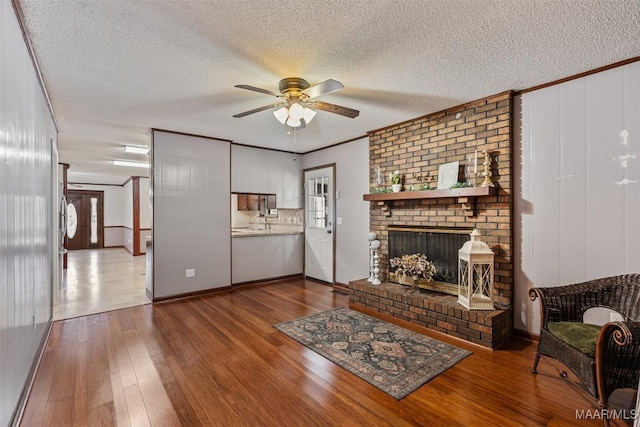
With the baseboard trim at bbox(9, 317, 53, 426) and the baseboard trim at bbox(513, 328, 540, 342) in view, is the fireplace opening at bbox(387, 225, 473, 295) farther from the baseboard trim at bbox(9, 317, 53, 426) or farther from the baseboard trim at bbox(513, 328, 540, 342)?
the baseboard trim at bbox(9, 317, 53, 426)

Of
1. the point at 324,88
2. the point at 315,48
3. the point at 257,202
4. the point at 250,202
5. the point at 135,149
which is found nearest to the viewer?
the point at 315,48

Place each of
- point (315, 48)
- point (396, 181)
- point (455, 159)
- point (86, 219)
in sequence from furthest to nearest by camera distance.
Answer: point (86, 219) → point (396, 181) → point (455, 159) → point (315, 48)

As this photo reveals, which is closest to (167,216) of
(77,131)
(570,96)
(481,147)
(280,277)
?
(77,131)

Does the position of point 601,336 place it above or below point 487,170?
below

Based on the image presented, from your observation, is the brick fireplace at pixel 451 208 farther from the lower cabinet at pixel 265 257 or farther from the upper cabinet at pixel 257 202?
the upper cabinet at pixel 257 202

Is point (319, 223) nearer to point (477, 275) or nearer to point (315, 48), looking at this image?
point (477, 275)

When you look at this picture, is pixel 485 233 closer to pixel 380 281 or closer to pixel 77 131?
pixel 380 281

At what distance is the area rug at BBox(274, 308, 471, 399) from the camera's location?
2.38 m

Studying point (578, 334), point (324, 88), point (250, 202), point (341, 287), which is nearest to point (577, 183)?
point (578, 334)

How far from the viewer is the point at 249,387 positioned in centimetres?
227

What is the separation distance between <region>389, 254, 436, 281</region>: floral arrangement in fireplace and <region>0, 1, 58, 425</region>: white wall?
11.6 ft

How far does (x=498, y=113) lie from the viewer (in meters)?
3.22

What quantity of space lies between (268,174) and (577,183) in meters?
4.56

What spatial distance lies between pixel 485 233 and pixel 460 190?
0.56 m
